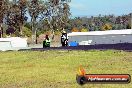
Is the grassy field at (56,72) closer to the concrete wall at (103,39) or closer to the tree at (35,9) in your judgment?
the concrete wall at (103,39)

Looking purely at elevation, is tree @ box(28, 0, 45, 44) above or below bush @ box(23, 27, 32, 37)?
above

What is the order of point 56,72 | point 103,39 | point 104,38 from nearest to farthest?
point 56,72
point 104,38
point 103,39

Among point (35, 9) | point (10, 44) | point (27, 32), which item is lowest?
point (27, 32)

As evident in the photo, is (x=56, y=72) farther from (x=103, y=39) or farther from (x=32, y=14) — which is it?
(x=32, y=14)

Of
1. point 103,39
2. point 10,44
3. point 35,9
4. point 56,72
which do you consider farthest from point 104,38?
point 35,9

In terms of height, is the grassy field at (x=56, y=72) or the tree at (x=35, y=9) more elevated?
the tree at (x=35, y=9)

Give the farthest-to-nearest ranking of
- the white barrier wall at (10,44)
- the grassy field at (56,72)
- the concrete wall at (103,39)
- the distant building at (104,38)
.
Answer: the distant building at (104,38)
the concrete wall at (103,39)
the white barrier wall at (10,44)
the grassy field at (56,72)

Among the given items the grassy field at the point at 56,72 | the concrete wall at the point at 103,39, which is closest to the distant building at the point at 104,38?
the concrete wall at the point at 103,39

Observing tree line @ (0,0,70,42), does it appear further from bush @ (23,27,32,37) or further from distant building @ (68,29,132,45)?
distant building @ (68,29,132,45)

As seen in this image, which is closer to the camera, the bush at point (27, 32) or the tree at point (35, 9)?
the tree at point (35, 9)

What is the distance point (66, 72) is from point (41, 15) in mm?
69373

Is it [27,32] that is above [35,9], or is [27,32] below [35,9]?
below

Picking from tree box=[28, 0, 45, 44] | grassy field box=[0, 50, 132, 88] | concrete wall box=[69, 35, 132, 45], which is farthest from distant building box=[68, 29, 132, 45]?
tree box=[28, 0, 45, 44]

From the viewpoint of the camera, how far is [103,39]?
46.2m
